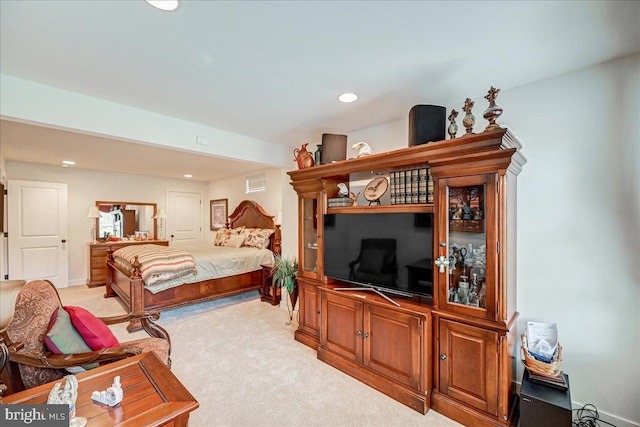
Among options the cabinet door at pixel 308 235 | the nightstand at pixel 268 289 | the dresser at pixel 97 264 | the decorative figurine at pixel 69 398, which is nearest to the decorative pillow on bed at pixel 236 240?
the nightstand at pixel 268 289

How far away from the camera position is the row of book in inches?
85.3

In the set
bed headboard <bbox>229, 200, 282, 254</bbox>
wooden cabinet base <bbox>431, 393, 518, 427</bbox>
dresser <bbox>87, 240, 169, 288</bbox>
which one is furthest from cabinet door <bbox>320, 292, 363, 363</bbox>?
dresser <bbox>87, 240, 169, 288</bbox>

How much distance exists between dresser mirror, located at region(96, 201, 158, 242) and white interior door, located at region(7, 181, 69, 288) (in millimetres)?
623

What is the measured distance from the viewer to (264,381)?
2332 millimetres

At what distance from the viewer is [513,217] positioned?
1.95 metres

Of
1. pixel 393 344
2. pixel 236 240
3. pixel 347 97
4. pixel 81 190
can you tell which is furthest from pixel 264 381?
pixel 81 190

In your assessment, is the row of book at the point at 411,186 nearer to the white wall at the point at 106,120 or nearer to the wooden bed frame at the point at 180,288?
the white wall at the point at 106,120

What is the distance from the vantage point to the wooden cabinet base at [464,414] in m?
1.74

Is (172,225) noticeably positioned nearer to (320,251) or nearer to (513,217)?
(320,251)

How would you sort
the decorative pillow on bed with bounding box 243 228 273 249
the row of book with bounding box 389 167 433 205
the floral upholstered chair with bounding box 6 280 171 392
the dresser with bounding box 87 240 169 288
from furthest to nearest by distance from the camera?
the dresser with bounding box 87 240 169 288
the decorative pillow on bed with bounding box 243 228 273 249
the row of book with bounding box 389 167 433 205
the floral upholstered chair with bounding box 6 280 171 392

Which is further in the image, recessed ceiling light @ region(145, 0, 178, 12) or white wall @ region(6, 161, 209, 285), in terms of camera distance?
white wall @ region(6, 161, 209, 285)

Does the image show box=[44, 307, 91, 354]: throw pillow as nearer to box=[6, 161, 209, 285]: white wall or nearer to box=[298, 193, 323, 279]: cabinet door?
box=[298, 193, 323, 279]: cabinet door

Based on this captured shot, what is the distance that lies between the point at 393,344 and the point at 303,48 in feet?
7.22

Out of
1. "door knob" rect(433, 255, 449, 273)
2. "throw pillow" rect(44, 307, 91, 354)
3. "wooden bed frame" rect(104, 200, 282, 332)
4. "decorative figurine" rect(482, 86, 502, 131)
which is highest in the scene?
"decorative figurine" rect(482, 86, 502, 131)
